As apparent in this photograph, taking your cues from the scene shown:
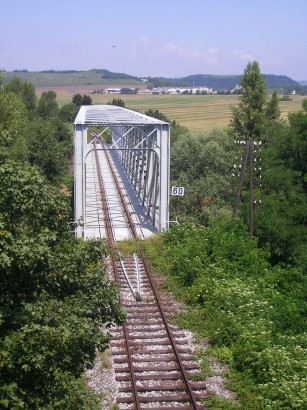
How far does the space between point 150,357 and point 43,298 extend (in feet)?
17.4

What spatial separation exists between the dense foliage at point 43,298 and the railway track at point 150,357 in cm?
284

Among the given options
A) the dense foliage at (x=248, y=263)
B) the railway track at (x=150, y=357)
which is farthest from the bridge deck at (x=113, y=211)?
the railway track at (x=150, y=357)

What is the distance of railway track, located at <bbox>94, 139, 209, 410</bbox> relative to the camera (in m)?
9.76

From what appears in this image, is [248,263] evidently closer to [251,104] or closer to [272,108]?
[251,104]

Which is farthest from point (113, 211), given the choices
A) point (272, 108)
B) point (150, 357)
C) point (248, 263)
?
point (272, 108)

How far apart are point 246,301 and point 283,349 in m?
2.79

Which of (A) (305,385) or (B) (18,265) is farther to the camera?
(A) (305,385)

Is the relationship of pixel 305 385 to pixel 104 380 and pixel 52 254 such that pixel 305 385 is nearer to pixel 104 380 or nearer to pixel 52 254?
pixel 104 380

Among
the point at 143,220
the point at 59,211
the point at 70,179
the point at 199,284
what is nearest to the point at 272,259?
the point at 143,220

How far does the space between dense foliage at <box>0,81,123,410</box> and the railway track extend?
284cm

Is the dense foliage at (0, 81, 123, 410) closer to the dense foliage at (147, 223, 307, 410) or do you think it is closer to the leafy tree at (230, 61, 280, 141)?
the dense foliage at (147, 223, 307, 410)

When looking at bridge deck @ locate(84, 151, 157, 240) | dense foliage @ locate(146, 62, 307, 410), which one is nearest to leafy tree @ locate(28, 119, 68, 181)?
bridge deck @ locate(84, 151, 157, 240)

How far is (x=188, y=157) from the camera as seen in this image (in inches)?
1243

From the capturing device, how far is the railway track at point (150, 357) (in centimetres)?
976
